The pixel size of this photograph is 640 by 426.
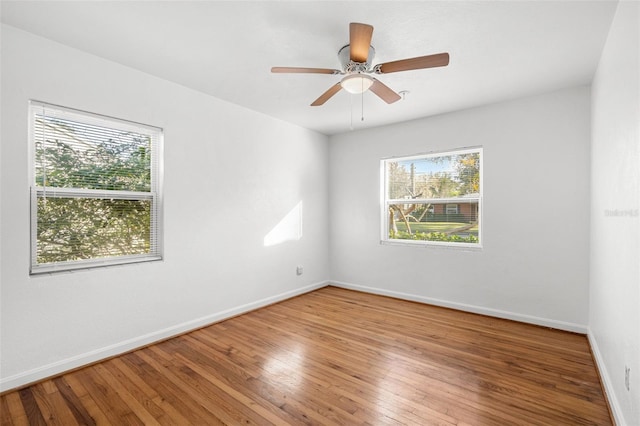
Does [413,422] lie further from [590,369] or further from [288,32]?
[288,32]

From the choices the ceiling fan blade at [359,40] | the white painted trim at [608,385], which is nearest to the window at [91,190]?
the ceiling fan blade at [359,40]

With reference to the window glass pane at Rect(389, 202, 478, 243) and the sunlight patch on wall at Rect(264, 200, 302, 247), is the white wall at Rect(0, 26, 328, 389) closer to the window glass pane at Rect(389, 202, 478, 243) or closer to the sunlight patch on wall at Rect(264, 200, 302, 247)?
the sunlight patch on wall at Rect(264, 200, 302, 247)

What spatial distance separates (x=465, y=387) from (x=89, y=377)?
2789mm

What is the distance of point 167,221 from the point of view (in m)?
2.96

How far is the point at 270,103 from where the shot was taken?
3.53 m

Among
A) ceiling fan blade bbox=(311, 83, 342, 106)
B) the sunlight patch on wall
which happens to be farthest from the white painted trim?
the sunlight patch on wall

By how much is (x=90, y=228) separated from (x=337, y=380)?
236 centimetres

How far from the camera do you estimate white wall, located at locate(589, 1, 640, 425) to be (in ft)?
4.83

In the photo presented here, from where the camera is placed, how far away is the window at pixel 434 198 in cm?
379

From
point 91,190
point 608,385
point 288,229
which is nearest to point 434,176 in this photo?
point 288,229

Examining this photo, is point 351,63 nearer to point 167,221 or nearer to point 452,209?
point 167,221

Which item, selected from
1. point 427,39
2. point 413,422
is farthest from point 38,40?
point 413,422

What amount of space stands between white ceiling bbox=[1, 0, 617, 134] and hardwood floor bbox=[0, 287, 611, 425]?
2.52 metres

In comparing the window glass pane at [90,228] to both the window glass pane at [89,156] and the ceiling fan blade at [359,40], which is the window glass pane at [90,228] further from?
the ceiling fan blade at [359,40]
